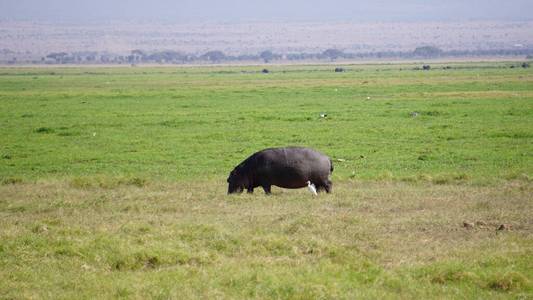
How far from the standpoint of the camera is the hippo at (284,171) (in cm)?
1597

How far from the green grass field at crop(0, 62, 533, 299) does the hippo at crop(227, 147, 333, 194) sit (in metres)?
0.35

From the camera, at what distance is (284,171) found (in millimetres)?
16047

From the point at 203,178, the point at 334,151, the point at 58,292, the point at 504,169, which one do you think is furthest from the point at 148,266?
the point at 334,151

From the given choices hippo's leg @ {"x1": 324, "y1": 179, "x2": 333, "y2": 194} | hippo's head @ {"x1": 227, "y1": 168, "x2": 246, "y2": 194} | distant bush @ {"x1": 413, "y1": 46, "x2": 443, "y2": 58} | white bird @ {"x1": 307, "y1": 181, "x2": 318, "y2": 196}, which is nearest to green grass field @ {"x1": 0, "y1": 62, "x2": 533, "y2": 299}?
white bird @ {"x1": 307, "y1": 181, "x2": 318, "y2": 196}

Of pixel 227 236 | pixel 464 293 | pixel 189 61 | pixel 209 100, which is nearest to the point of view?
pixel 464 293

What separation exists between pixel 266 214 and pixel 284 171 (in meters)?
2.45

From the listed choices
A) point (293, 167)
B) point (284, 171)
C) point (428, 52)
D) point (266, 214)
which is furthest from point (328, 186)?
point (428, 52)

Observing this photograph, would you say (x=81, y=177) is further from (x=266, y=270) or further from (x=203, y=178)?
(x=266, y=270)

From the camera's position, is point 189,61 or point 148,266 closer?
point 148,266

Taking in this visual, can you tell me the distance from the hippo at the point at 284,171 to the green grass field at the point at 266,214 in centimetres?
35

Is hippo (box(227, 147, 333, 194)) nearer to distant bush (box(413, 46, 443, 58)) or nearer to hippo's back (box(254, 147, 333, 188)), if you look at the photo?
hippo's back (box(254, 147, 333, 188))

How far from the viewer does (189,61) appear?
187375 mm

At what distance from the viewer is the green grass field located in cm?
965

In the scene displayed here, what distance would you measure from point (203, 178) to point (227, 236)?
695cm
